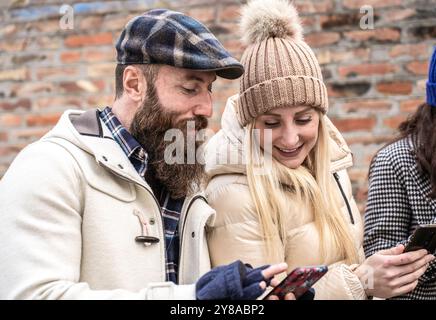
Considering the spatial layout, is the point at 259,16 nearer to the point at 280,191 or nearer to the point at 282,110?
the point at 282,110

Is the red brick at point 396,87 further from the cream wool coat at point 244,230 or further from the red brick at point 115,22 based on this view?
the cream wool coat at point 244,230

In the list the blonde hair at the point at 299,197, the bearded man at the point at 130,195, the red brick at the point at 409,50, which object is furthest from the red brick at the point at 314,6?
the bearded man at the point at 130,195

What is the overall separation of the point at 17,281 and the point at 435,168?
1.49 m

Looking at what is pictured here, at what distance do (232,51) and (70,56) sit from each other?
2.78ft

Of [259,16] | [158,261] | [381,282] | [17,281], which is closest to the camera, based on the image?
[17,281]

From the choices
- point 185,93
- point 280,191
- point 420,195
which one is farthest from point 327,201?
point 185,93

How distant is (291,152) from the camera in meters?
2.69

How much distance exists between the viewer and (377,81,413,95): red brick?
4.24 m

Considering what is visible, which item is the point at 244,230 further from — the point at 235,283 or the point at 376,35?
the point at 376,35

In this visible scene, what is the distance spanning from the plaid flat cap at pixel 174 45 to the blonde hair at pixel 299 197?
333 millimetres

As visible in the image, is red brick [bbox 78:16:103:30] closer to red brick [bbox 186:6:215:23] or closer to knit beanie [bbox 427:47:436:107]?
red brick [bbox 186:6:215:23]

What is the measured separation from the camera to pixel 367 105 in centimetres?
426

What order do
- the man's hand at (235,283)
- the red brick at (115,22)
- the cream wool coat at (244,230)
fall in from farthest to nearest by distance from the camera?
the red brick at (115,22), the cream wool coat at (244,230), the man's hand at (235,283)

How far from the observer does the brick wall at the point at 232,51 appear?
13.9 feet
